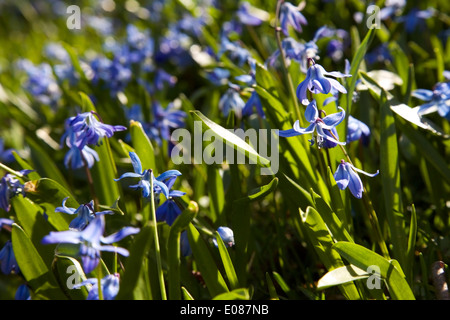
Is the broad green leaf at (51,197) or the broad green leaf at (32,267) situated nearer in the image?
the broad green leaf at (32,267)

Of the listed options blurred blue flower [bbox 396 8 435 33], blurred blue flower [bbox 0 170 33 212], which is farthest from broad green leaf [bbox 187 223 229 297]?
blurred blue flower [bbox 396 8 435 33]

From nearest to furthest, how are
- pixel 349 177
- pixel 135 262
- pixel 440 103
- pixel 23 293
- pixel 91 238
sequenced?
pixel 91 238 → pixel 135 262 → pixel 349 177 → pixel 23 293 → pixel 440 103

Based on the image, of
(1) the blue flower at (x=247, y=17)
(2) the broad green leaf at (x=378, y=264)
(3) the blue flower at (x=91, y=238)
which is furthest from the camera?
(1) the blue flower at (x=247, y=17)

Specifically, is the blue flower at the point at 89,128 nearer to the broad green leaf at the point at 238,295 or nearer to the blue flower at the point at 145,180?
the blue flower at the point at 145,180

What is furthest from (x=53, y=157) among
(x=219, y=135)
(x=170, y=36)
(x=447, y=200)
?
(x=447, y=200)

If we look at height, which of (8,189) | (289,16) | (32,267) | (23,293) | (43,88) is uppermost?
(289,16)

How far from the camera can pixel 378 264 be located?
1.31m

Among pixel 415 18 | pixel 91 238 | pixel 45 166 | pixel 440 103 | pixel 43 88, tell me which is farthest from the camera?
pixel 43 88

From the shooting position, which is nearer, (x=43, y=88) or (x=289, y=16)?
(x=289, y=16)

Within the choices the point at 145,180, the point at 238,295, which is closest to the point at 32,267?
the point at 145,180

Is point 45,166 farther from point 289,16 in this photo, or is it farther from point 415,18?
point 415,18

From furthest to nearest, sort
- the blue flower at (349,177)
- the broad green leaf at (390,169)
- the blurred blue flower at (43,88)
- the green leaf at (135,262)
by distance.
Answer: the blurred blue flower at (43,88), the broad green leaf at (390,169), the blue flower at (349,177), the green leaf at (135,262)

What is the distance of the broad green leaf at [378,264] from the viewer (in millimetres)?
1293

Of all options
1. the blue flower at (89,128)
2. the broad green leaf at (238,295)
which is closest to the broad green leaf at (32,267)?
the blue flower at (89,128)
